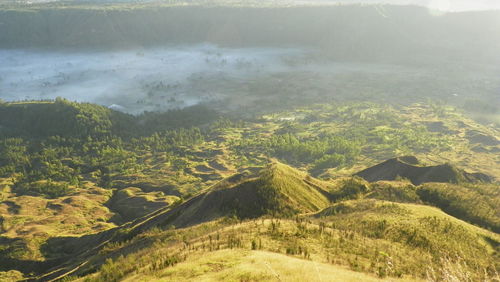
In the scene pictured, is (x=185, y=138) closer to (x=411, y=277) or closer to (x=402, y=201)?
(x=402, y=201)

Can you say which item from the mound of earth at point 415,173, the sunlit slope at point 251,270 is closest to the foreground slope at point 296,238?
the sunlit slope at point 251,270

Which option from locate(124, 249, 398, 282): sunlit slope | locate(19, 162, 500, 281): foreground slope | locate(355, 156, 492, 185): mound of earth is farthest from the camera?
locate(355, 156, 492, 185): mound of earth

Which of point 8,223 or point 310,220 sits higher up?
point 310,220

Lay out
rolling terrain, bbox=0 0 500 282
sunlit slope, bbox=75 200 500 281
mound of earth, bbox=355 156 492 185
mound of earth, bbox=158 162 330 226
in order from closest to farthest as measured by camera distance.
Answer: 1. sunlit slope, bbox=75 200 500 281
2. rolling terrain, bbox=0 0 500 282
3. mound of earth, bbox=158 162 330 226
4. mound of earth, bbox=355 156 492 185

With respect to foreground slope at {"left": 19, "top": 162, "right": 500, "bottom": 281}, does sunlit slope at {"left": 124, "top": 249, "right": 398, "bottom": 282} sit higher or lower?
higher

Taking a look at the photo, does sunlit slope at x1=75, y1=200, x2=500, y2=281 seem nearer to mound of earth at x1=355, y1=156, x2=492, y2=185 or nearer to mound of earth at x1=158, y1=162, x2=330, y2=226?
mound of earth at x1=158, y1=162, x2=330, y2=226

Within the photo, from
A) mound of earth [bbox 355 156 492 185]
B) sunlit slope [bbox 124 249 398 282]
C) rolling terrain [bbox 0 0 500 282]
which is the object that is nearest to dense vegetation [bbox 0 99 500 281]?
rolling terrain [bbox 0 0 500 282]

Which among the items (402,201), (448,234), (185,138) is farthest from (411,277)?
(185,138)

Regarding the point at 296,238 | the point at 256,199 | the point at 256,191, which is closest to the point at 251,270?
the point at 296,238

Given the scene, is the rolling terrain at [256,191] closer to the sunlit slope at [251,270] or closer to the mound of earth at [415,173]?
the sunlit slope at [251,270]
